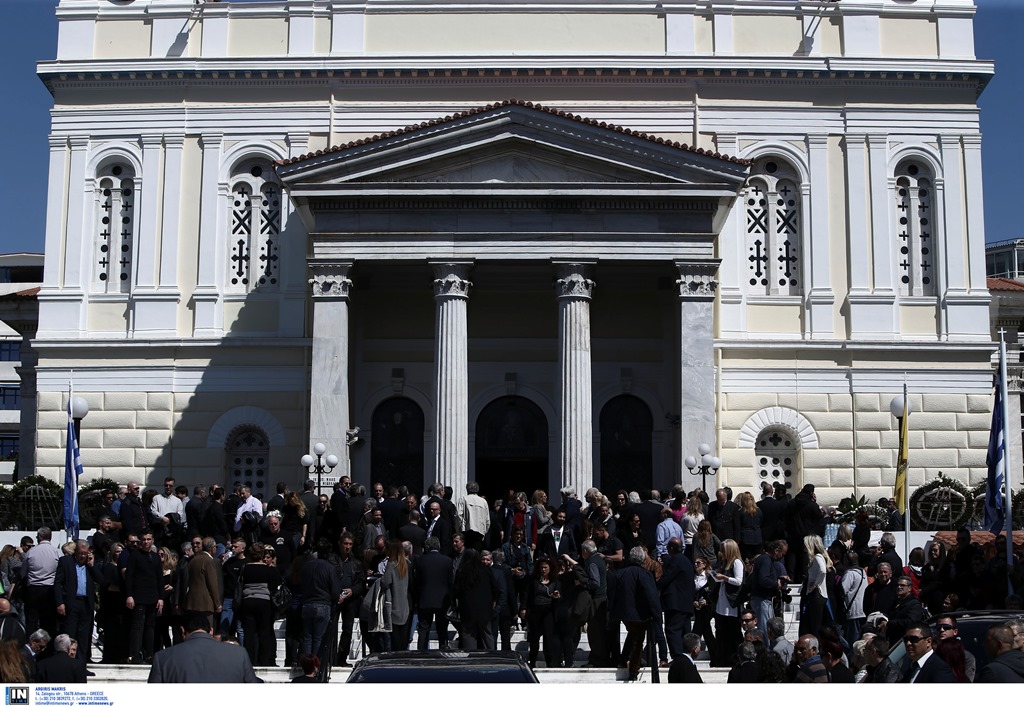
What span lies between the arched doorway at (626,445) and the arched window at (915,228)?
7253 millimetres

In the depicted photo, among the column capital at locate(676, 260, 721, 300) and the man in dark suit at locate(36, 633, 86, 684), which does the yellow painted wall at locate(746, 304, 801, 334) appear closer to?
the column capital at locate(676, 260, 721, 300)

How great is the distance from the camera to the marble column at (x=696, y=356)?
28469mm

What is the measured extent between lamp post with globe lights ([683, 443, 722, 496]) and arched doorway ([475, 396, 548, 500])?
5.70 meters

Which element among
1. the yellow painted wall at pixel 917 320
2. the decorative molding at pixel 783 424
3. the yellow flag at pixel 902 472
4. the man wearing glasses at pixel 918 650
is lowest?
the man wearing glasses at pixel 918 650

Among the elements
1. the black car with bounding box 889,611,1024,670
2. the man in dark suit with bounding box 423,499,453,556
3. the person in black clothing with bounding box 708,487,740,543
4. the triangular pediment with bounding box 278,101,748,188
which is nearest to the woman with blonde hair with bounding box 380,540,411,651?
the man in dark suit with bounding box 423,499,453,556

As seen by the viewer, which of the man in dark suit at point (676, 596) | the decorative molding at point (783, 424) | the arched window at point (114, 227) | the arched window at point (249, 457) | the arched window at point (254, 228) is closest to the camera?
the man in dark suit at point (676, 596)

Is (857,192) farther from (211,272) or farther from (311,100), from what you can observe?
(211,272)

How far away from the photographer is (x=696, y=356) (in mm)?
28859

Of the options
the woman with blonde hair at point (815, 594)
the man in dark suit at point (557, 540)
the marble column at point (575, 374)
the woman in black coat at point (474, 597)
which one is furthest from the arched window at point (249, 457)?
the woman with blonde hair at point (815, 594)

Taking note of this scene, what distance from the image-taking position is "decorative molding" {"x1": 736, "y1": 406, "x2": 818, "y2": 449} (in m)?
33.2

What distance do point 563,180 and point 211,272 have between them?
9.58 m

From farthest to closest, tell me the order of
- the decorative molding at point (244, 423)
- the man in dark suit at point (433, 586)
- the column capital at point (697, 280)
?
the decorative molding at point (244, 423) < the column capital at point (697, 280) < the man in dark suit at point (433, 586)

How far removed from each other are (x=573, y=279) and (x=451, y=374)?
3293mm

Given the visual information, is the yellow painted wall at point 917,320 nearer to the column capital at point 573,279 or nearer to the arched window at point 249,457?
the column capital at point 573,279
